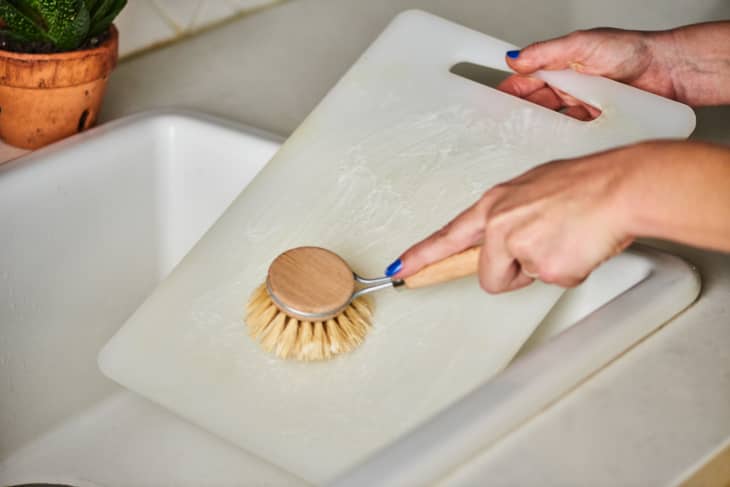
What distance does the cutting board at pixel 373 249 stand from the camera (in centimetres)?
78

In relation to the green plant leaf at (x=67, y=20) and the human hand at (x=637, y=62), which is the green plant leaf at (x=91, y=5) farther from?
the human hand at (x=637, y=62)

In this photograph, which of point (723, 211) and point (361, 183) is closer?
point (723, 211)

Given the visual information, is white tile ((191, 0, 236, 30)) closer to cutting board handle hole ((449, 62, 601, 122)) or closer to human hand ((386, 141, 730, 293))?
cutting board handle hole ((449, 62, 601, 122))

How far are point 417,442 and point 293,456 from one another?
7.7 inches

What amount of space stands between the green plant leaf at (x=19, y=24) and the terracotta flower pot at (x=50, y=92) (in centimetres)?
2

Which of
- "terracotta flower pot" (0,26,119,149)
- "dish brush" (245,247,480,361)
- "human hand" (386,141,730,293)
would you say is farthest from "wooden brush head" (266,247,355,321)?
"terracotta flower pot" (0,26,119,149)

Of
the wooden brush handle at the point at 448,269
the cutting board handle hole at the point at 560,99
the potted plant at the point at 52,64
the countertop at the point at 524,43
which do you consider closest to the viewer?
the countertop at the point at 524,43

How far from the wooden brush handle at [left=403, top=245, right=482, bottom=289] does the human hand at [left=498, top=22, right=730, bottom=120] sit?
0.28 meters

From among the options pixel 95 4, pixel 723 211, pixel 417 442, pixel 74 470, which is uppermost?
pixel 723 211

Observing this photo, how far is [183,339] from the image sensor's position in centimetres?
83

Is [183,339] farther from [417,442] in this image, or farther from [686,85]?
[686,85]

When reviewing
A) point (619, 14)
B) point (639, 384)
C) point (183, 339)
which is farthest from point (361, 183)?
point (619, 14)

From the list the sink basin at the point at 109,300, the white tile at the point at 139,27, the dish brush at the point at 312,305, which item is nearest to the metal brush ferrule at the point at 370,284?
the dish brush at the point at 312,305

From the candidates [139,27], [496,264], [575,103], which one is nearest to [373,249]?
[496,264]
